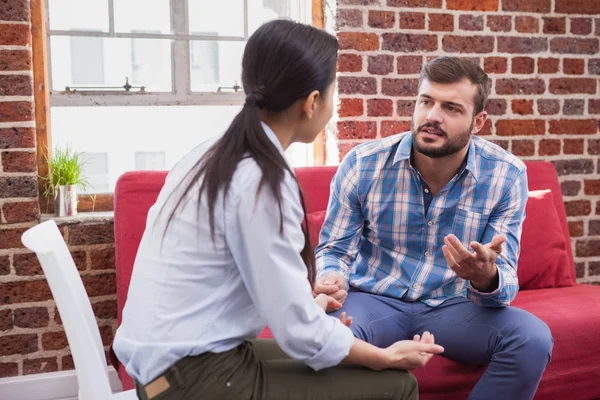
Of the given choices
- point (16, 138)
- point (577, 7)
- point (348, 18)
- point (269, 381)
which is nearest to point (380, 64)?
point (348, 18)

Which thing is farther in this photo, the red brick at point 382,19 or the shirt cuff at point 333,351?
the red brick at point 382,19

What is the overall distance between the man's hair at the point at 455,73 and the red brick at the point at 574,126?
3.34ft

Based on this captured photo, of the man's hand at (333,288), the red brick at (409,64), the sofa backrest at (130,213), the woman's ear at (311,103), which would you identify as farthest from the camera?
the red brick at (409,64)

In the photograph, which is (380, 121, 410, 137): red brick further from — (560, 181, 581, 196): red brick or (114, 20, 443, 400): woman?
(114, 20, 443, 400): woman

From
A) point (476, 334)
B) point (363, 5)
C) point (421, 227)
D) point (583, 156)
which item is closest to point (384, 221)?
point (421, 227)

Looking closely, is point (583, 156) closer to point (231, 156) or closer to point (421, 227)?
point (421, 227)

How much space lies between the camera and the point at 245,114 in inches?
51.9

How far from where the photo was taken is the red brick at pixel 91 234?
96.7 inches

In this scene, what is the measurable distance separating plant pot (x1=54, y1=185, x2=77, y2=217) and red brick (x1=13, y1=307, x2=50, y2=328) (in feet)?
1.17

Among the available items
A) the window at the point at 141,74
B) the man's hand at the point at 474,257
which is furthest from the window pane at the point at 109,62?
the man's hand at the point at 474,257

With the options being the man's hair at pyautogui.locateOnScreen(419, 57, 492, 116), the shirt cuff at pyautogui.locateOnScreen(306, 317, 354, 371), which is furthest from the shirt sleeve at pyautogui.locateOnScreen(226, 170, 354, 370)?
the man's hair at pyautogui.locateOnScreen(419, 57, 492, 116)

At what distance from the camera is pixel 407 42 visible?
2838 millimetres

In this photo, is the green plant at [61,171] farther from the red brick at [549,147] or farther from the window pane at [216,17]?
the red brick at [549,147]

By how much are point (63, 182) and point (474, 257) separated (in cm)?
156
